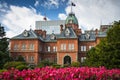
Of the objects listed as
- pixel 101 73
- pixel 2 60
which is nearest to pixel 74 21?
pixel 2 60

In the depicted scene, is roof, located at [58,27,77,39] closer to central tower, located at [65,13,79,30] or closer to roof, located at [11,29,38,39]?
roof, located at [11,29,38,39]

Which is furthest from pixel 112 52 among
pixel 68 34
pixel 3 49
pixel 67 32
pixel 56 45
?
pixel 56 45

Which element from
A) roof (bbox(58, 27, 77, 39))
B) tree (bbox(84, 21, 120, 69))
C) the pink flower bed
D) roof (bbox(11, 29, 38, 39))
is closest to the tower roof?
roof (bbox(58, 27, 77, 39))

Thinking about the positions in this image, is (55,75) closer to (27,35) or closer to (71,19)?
(27,35)

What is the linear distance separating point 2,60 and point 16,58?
1016 cm

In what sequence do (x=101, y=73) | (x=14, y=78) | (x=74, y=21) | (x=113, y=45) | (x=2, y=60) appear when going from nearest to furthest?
1. (x=14, y=78)
2. (x=101, y=73)
3. (x=113, y=45)
4. (x=2, y=60)
5. (x=74, y=21)

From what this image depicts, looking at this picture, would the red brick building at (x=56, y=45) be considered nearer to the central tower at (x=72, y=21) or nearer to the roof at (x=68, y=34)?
the roof at (x=68, y=34)

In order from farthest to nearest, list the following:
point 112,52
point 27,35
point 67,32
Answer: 1. point 27,35
2. point 67,32
3. point 112,52

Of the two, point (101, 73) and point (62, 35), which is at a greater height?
point (62, 35)

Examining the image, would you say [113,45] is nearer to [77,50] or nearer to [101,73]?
[101,73]

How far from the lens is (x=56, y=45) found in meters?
61.2

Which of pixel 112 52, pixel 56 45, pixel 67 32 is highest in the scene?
pixel 67 32

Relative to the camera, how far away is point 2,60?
46.9m

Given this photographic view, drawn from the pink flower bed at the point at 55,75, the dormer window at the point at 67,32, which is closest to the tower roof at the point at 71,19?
the dormer window at the point at 67,32
